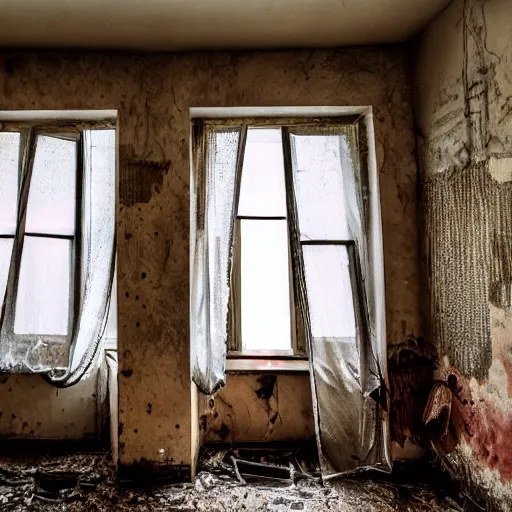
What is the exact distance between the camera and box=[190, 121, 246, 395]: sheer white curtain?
218 centimetres

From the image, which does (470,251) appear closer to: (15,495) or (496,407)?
(496,407)

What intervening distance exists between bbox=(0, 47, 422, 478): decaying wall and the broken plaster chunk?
0.56 metres

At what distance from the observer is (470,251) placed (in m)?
1.77

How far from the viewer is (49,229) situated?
→ 2.38 m

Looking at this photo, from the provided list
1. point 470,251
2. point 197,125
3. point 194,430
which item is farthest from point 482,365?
point 197,125

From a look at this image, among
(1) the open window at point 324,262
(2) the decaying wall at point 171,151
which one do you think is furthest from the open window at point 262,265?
(2) the decaying wall at point 171,151

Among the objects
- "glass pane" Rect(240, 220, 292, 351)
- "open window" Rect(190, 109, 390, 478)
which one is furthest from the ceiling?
"glass pane" Rect(240, 220, 292, 351)

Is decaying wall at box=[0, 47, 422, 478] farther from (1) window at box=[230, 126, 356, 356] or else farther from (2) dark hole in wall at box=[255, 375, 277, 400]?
(2) dark hole in wall at box=[255, 375, 277, 400]

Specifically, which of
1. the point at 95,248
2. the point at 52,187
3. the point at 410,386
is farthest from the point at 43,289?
the point at 410,386

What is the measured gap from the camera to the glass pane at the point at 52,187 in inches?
92.0

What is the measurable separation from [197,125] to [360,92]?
922mm

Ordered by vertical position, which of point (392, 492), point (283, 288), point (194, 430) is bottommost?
point (392, 492)

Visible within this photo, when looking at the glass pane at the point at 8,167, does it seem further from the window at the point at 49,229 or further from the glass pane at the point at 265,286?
the glass pane at the point at 265,286

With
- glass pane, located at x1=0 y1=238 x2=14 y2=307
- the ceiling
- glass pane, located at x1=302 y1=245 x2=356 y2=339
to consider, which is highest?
the ceiling
